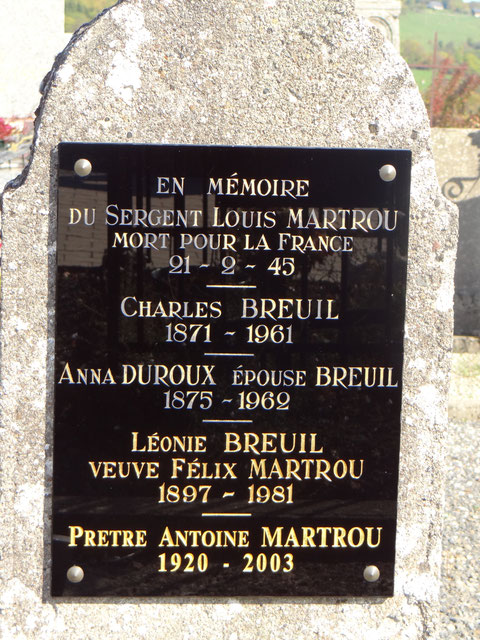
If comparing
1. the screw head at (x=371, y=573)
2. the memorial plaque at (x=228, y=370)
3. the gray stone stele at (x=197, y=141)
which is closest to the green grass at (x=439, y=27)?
the gray stone stele at (x=197, y=141)

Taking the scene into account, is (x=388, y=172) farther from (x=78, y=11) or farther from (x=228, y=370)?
(x=78, y=11)

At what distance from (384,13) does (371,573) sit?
8.69 metres

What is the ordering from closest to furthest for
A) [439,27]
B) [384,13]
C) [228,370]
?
1. [228,370]
2. [384,13]
3. [439,27]

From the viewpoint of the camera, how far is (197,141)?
94.3 inches

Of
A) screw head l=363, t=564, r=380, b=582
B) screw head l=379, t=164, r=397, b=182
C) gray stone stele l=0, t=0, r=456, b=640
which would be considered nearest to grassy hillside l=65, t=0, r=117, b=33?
gray stone stele l=0, t=0, r=456, b=640

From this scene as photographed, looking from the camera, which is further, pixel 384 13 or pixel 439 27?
pixel 439 27

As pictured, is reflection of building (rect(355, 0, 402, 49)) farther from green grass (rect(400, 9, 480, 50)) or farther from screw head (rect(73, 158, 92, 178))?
green grass (rect(400, 9, 480, 50))

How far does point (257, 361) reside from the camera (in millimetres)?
2455

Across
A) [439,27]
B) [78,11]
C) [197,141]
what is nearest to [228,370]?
[197,141]

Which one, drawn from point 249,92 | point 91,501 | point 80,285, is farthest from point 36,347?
point 249,92

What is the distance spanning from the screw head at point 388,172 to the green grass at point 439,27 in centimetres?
3725

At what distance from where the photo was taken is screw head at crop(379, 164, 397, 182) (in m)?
2.40

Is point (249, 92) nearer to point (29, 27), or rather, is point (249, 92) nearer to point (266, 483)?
point (266, 483)

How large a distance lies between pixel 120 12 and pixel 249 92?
1.49 feet
